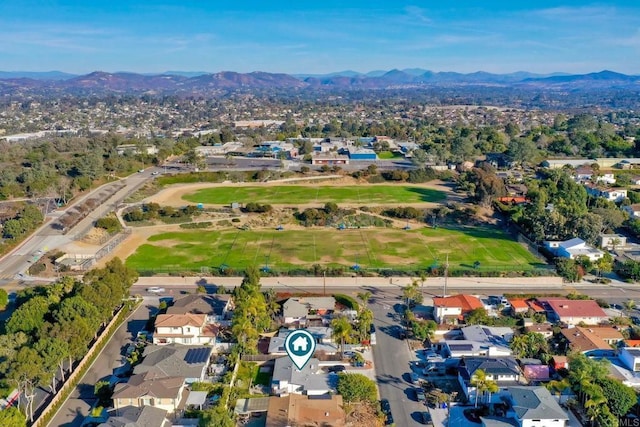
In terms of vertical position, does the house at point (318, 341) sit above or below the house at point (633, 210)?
below

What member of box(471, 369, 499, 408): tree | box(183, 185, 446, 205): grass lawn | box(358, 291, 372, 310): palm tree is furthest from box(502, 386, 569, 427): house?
box(183, 185, 446, 205): grass lawn

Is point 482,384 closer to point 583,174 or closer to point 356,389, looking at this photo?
point 356,389

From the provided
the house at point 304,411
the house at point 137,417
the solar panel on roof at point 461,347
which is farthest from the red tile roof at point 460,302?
the house at point 137,417

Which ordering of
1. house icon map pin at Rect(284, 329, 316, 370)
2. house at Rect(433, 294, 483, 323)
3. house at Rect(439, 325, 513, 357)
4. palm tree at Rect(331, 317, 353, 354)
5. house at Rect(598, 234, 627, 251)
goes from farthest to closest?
house at Rect(598, 234, 627, 251) → house at Rect(433, 294, 483, 323) → house at Rect(439, 325, 513, 357) → palm tree at Rect(331, 317, 353, 354) → house icon map pin at Rect(284, 329, 316, 370)

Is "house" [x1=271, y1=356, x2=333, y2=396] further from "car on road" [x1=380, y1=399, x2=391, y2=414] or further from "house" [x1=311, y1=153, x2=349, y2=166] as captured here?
"house" [x1=311, y1=153, x2=349, y2=166]

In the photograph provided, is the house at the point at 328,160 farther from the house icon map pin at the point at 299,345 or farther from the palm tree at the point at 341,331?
the house icon map pin at the point at 299,345

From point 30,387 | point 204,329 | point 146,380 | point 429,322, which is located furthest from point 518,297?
point 30,387

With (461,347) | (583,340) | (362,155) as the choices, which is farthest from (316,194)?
(583,340)
